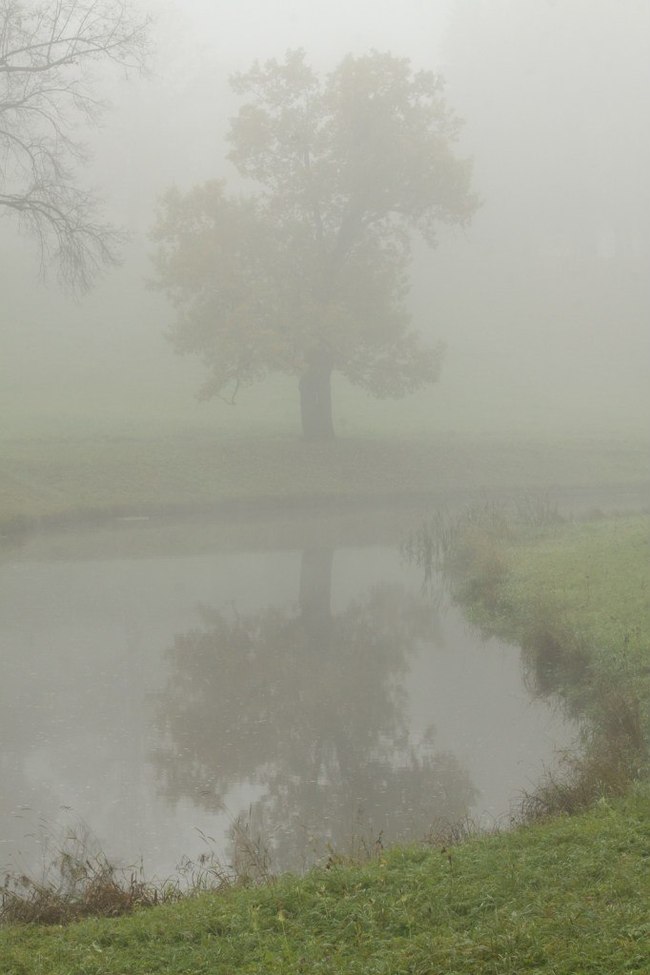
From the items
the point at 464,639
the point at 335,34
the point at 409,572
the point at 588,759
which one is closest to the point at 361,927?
the point at 588,759

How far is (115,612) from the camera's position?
18.7m

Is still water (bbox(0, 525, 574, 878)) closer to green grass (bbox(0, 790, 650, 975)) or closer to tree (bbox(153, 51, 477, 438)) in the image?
green grass (bbox(0, 790, 650, 975))

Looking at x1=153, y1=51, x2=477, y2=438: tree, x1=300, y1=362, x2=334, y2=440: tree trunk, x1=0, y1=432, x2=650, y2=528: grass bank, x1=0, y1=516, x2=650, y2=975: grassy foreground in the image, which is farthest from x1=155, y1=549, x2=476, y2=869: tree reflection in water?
x1=300, y1=362, x2=334, y2=440: tree trunk

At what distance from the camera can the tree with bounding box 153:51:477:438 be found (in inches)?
1276

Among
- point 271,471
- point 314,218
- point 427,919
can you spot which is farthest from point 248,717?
point 314,218

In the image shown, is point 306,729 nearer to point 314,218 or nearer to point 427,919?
point 427,919

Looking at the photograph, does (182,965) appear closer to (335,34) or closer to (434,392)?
(434,392)

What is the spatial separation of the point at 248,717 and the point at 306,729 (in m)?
0.77

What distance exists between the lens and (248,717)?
12930mm

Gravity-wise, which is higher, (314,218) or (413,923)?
(314,218)

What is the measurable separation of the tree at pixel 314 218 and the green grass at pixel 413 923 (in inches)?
1000

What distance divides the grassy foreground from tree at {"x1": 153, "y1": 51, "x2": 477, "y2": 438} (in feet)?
81.6

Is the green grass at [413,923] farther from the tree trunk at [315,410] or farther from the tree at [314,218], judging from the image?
the tree trunk at [315,410]

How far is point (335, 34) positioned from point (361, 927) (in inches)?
3851
